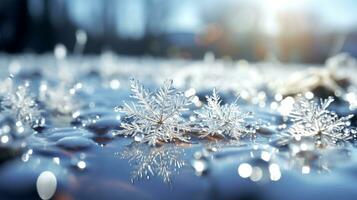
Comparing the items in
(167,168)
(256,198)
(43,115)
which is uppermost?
(43,115)

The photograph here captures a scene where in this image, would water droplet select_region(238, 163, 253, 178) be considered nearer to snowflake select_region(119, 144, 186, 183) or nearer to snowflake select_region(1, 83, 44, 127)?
snowflake select_region(119, 144, 186, 183)

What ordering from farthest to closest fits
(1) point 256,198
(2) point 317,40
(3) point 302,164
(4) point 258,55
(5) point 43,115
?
(2) point 317,40 → (4) point 258,55 → (5) point 43,115 → (3) point 302,164 → (1) point 256,198

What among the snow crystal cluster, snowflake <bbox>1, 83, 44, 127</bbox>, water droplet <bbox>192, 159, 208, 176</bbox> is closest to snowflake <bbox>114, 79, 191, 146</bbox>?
the snow crystal cluster

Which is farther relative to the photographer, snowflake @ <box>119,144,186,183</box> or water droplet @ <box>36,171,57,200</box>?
snowflake @ <box>119,144,186,183</box>

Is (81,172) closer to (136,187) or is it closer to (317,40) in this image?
(136,187)

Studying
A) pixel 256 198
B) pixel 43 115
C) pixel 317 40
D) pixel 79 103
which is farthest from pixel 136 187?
pixel 317 40

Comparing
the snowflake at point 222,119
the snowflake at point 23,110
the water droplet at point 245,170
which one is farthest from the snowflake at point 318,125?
the snowflake at point 23,110

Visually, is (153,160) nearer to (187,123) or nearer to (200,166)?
(200,166)
